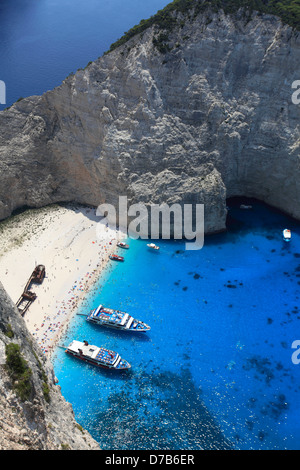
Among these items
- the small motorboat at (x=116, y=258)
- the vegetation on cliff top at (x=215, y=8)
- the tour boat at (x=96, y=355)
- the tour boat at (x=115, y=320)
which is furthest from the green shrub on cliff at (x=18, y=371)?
the vegetation on cliff top at (x=215, y=8)

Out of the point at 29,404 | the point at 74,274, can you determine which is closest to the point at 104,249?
the point at 74,274

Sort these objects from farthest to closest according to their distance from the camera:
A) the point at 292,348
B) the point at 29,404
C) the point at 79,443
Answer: the point at 292,348
the point at 79,443
the point at 29,404

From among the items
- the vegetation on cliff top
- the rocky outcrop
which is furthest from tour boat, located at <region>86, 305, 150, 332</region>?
the vegetation on cliff top

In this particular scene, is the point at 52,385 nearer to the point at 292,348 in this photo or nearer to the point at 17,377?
the point at 17,377

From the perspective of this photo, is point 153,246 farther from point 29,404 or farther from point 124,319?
point 29,404

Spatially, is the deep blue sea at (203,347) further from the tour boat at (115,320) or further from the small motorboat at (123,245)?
the tour boat at (115,320)

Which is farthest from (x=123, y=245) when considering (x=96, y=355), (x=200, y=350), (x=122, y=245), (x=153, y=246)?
(x=200, y=350)

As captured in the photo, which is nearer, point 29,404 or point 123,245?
point 29,404
